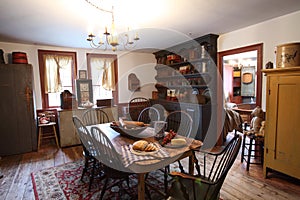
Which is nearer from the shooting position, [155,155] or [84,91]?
[155,155]

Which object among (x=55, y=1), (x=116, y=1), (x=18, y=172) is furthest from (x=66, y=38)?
(x=18, y=172)

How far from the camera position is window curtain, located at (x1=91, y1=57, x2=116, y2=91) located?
4953mm

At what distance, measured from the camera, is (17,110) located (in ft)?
11.7

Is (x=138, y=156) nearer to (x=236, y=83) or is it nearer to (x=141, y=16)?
(x=141, y=16)

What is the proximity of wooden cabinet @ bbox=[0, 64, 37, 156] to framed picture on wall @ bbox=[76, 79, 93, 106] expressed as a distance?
0.96 metres

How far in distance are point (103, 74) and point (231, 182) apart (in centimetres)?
399

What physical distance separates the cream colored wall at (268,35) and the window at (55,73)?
3789mm

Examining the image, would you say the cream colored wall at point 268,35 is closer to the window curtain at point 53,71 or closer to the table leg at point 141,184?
the table leg at point 141,184

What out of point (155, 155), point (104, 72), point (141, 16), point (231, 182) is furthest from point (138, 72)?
point (155, 155)

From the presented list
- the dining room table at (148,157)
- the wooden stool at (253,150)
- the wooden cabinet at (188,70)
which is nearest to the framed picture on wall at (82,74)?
the wooden cabinet at (188,70)

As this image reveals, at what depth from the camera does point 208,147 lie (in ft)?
12.2

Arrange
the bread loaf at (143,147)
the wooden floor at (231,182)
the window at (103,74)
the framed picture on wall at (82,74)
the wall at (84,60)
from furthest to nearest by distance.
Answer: the window at (103,74) < the framed picture on wall at (82,74) < the wall at (84,60) < the wooden floor at (231,182) < the bread loaf at (143,147)

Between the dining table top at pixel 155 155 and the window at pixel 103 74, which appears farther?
the window at pixel 103 74

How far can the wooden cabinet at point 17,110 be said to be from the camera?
11.3 ft
